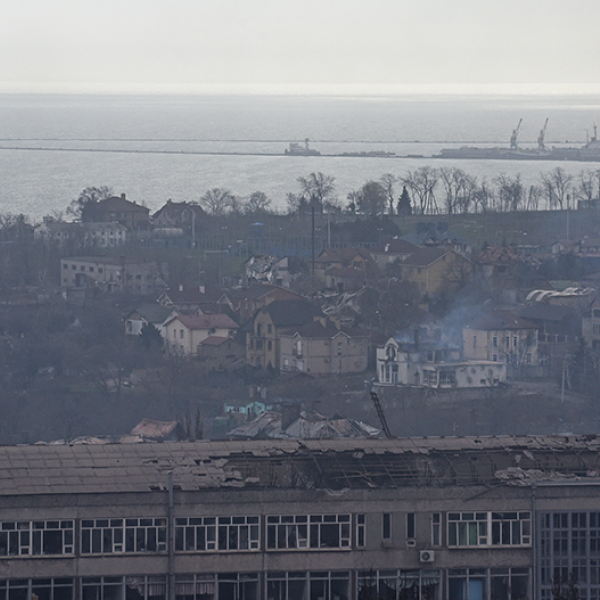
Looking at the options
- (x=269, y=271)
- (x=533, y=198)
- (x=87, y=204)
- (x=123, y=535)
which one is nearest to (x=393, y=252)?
(x=269, y=271)

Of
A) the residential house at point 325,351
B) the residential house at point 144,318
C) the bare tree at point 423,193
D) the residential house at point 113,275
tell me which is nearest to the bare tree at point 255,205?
the bare tree at point 423,193

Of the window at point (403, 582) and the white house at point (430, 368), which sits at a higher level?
the window at point (403, 582)

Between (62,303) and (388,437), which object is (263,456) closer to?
(388,437)

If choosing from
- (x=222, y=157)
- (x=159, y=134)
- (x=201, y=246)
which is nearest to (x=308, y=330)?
(x=201, y=246)

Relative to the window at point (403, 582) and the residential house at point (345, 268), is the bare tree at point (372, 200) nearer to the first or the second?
the residential house at point (345, 268)

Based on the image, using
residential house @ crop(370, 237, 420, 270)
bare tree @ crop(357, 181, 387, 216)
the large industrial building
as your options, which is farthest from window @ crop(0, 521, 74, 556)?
bare tree @ crop(357, 181, 387, 216)
